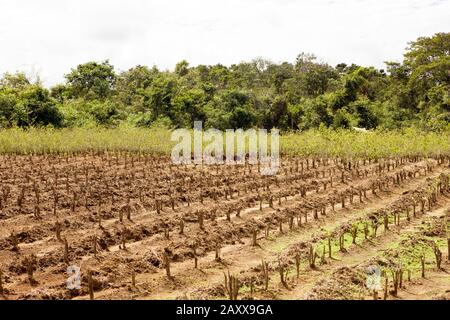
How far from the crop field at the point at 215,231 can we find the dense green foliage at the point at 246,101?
811 cm

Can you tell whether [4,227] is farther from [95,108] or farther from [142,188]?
[95,108]

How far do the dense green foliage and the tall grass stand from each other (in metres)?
4.19

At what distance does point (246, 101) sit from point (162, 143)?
29.7 ft

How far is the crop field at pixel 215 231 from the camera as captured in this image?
5.57 meters

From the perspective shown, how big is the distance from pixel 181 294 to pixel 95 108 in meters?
20.4

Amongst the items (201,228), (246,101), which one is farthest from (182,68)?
(201,228)

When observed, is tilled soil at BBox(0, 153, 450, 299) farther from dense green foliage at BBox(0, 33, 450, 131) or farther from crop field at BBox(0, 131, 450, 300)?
dense green foliage at BBox(0, 33, 450, 131)

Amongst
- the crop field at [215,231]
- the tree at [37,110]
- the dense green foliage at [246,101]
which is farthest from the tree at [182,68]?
the crop field at [215,231]

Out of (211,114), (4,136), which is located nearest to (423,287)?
(4,136)

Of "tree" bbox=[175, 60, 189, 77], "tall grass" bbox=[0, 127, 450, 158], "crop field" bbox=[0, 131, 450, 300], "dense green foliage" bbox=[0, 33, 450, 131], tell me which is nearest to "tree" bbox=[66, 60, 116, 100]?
"dense green foliage" bbox=[0, 33, 450, 131]

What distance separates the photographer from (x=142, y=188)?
34.8 feet

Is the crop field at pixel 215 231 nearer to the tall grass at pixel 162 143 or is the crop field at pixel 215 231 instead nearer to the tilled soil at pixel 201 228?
the tilled soil at pixel 201 228

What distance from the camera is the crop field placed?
557 cm

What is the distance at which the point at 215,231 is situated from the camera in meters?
7.73
